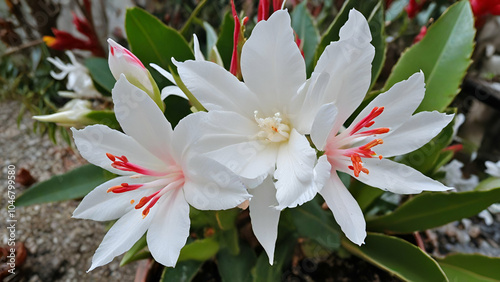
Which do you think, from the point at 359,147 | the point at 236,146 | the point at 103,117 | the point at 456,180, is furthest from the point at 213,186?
the point at 456,180

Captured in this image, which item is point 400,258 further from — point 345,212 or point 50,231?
point 50,231

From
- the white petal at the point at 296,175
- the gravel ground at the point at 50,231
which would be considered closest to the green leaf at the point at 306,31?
the white petal at the point at 296,175

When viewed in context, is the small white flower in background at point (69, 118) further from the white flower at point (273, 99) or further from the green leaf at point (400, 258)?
the green leaf at point (400, 258)

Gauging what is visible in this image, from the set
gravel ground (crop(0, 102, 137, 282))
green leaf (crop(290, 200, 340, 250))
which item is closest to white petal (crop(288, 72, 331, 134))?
green leaf (crop(290, 200, 340, 250))

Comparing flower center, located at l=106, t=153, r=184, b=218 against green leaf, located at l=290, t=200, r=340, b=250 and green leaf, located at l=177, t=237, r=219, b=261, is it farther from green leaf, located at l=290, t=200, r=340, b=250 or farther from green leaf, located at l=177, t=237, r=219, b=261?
green leaf, located at l=290, t=200, r=340, b=250

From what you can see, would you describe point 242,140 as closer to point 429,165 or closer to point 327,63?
point 327,63

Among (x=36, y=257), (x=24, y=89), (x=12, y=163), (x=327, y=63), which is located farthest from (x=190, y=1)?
(x=327, y=63)
